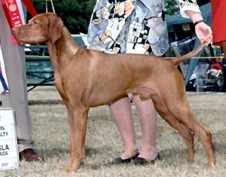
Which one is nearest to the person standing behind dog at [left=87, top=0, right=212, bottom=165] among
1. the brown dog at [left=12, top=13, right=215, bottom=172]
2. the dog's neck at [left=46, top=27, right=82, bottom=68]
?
the brown dog at [left=12, top=13, right=215, bottom=172]

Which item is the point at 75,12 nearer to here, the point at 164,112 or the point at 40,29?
the point at 164,112

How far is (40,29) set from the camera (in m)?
3.70

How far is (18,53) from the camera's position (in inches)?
172

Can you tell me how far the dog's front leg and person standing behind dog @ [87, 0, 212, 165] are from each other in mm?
425

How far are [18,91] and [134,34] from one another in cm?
99

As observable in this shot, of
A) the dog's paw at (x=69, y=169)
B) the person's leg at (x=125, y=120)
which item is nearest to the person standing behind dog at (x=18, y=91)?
the dog's paw at (x=69, y=169)

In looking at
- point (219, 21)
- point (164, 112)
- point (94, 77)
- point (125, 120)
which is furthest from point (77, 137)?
point (219, 21)

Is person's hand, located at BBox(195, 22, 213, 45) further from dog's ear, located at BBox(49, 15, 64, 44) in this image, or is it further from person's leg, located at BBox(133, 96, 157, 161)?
dog's ear, located at BBox(49, 15, 64, 44)

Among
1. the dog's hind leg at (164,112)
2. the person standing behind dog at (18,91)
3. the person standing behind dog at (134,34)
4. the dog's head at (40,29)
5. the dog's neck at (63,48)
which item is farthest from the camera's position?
the person standing behind dog at (18,91)

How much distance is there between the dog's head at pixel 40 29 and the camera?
3678 mm

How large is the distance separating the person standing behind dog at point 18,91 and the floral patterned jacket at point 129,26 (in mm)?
643

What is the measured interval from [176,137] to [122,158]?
4.90ft

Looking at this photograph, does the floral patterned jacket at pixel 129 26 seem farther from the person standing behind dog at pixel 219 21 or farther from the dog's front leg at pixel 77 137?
the dog's front leg at pixel 77 137

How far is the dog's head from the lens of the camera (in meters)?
3.68
